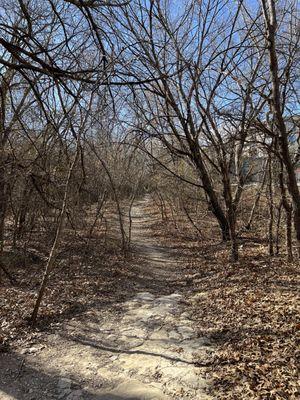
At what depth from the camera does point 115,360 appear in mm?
4254

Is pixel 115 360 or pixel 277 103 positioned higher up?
pixel 277 103

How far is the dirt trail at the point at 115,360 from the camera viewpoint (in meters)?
3.60

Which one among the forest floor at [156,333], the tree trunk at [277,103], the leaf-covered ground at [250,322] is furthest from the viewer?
the tree trunk at [277,103]

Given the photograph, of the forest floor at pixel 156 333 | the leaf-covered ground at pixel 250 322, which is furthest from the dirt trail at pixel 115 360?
the leaf-covered ground at pixel 250 322

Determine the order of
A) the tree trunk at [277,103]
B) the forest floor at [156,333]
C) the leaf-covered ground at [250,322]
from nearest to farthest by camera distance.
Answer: the leaf-covered ground at [250,322] → the forest floor at [156,333] → the tree trunk at [277,103]

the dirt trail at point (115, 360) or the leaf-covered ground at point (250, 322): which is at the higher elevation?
the leaf-covered ground at point (250, 322)

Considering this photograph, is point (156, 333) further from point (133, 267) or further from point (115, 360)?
point (133, 267)

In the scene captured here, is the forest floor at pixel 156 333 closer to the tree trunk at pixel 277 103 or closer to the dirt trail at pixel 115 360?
the dirt trail at pixel 115 360

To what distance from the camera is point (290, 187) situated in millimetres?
6094

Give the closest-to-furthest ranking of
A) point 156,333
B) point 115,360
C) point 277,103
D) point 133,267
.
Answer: point 115,360
point 156,333
point 277,103
point 133,267

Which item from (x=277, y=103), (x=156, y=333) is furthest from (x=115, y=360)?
(x=277, y=103)

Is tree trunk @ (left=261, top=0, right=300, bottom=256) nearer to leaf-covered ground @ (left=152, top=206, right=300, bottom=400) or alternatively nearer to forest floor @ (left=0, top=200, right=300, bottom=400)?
leaf-covered ground @ (left=152, top=206, right=300, bottom=400)

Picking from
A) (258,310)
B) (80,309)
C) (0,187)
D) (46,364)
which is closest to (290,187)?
(258,310)

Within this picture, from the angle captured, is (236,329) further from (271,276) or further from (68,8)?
(68,8)
